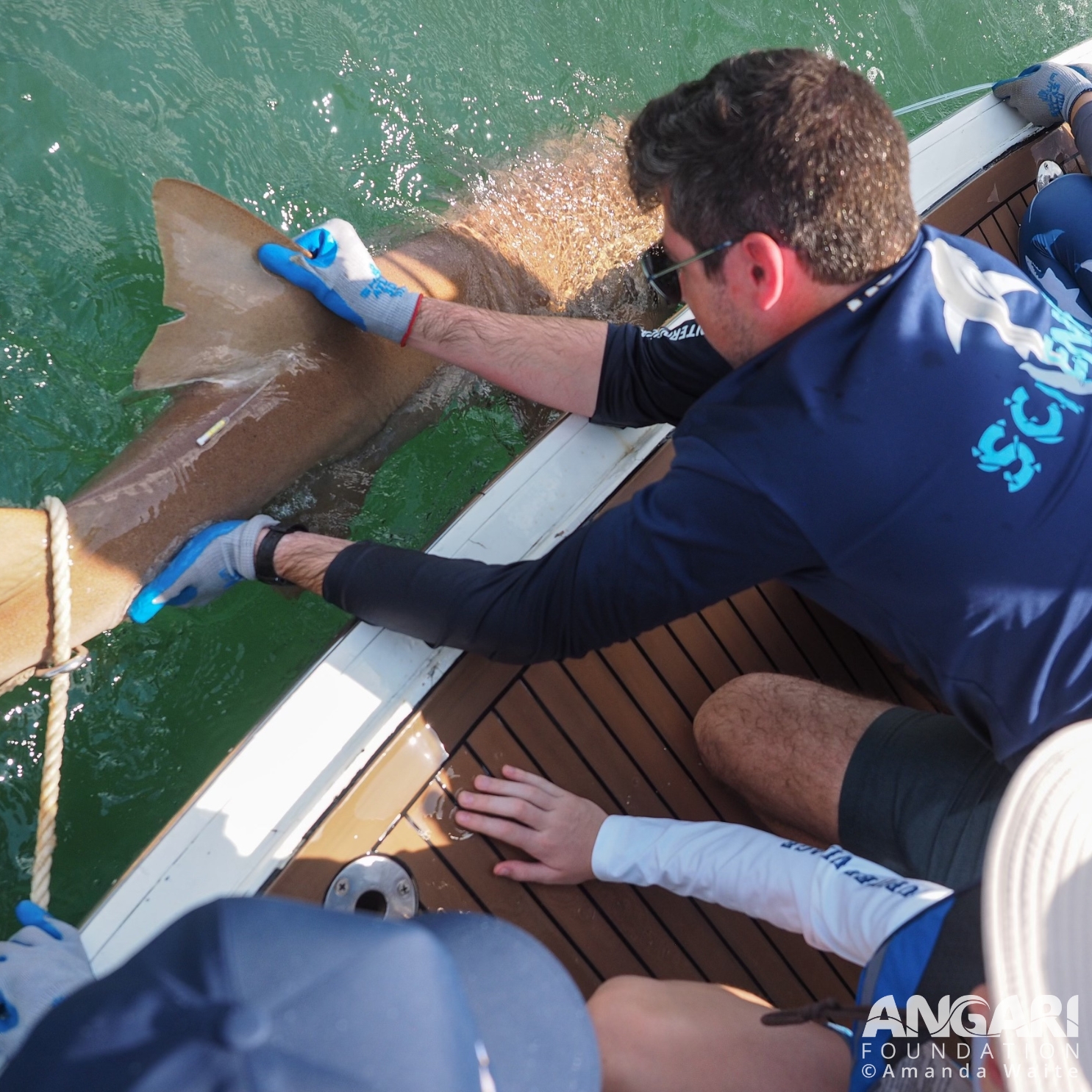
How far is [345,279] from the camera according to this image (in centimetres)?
257

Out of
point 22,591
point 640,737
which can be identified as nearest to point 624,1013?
point 640,737

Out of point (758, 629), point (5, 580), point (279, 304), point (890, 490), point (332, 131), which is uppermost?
point (332, 131)

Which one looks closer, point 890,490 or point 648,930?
point 890,490

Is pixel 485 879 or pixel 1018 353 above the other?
pixel 1018 353

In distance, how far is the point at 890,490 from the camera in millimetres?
1734

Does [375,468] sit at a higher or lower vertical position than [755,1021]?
higher

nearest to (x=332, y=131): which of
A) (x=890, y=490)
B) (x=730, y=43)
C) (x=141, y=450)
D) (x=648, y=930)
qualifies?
(x=141, y=450)

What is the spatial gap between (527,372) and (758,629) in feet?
3.27

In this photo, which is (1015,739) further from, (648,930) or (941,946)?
(648,930)

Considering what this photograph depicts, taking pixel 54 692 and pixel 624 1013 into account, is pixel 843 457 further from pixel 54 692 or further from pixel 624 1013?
pixel 54 692

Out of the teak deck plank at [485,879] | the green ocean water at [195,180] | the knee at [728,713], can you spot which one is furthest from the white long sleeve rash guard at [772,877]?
the green ocean water at [195,180]

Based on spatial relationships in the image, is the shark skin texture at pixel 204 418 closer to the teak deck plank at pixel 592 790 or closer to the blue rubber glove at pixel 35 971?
the blue rubber glove at pixel 35 971

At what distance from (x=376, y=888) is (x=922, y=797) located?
4.27 feet

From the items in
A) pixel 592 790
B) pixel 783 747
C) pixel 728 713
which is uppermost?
pixel 592 790
